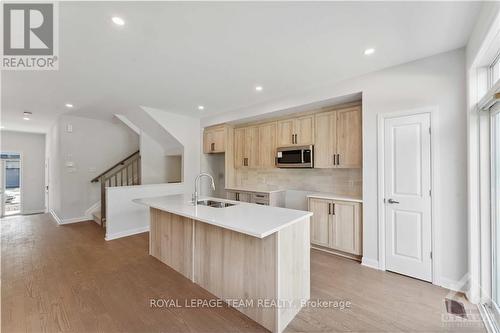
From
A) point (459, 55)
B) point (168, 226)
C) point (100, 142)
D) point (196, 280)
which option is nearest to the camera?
point (459, 55)

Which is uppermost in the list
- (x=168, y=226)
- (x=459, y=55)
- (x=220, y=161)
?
(x=459, y=55)

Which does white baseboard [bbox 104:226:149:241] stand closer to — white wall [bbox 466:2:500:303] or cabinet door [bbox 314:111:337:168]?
cabinet door [bbox 314:111:337:168]

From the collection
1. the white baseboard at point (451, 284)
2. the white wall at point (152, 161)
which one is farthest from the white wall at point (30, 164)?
the white baseboard at point (451, 284)

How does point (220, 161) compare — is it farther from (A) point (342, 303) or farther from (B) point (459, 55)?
(B) point (459, 55)

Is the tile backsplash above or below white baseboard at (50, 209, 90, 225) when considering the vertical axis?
above

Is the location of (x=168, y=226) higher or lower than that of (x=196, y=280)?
higher

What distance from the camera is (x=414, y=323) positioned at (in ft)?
5.88

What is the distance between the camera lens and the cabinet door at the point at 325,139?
3.46 m

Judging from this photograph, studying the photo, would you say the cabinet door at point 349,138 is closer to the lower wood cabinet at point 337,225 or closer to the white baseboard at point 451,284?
the lower wood cabinet at point 337,225

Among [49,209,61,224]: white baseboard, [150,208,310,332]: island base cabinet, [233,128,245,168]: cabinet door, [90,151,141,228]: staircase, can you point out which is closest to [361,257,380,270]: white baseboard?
[150,208,310,332]: island base cabinet

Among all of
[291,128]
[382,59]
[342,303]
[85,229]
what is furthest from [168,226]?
[382,59]

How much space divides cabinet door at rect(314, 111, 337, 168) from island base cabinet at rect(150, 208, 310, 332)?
1.75 metres

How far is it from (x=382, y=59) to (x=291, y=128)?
1.80m

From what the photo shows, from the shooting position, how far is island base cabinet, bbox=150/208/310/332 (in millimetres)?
1711
